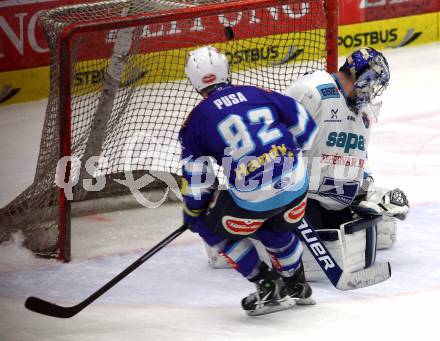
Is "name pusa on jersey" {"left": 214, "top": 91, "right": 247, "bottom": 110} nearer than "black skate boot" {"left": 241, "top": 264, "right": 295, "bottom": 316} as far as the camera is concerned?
Yes

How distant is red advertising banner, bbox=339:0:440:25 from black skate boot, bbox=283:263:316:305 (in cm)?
466

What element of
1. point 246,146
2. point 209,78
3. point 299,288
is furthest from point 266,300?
point 209,78

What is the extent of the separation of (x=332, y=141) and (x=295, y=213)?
0.54m

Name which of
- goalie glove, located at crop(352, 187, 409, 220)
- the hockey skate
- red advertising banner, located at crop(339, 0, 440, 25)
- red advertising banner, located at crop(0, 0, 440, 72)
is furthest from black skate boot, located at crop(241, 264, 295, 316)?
red advertising banner, located at crop(339, 0, 440, 25)

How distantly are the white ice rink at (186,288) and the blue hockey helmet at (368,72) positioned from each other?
74 centimetres

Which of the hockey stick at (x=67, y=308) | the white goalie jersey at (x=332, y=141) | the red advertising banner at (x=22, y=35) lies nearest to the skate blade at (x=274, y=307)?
the hockey stick at (x=67, y=308)

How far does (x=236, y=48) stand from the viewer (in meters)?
7.18

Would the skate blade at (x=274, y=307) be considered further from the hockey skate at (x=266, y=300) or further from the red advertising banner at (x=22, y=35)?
the red advertising banner at (x=22, y=35)

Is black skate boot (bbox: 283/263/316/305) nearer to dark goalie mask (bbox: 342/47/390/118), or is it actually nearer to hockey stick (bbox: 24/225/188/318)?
hockey stick (bbox: 24/225/188/318)

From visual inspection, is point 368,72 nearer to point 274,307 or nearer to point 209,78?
point 209,78

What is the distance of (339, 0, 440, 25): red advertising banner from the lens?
347 inches

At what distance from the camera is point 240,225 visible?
4215 millimetres

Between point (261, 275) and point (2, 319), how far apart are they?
3.16ft

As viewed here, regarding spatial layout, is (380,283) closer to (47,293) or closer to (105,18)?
(47,293)
